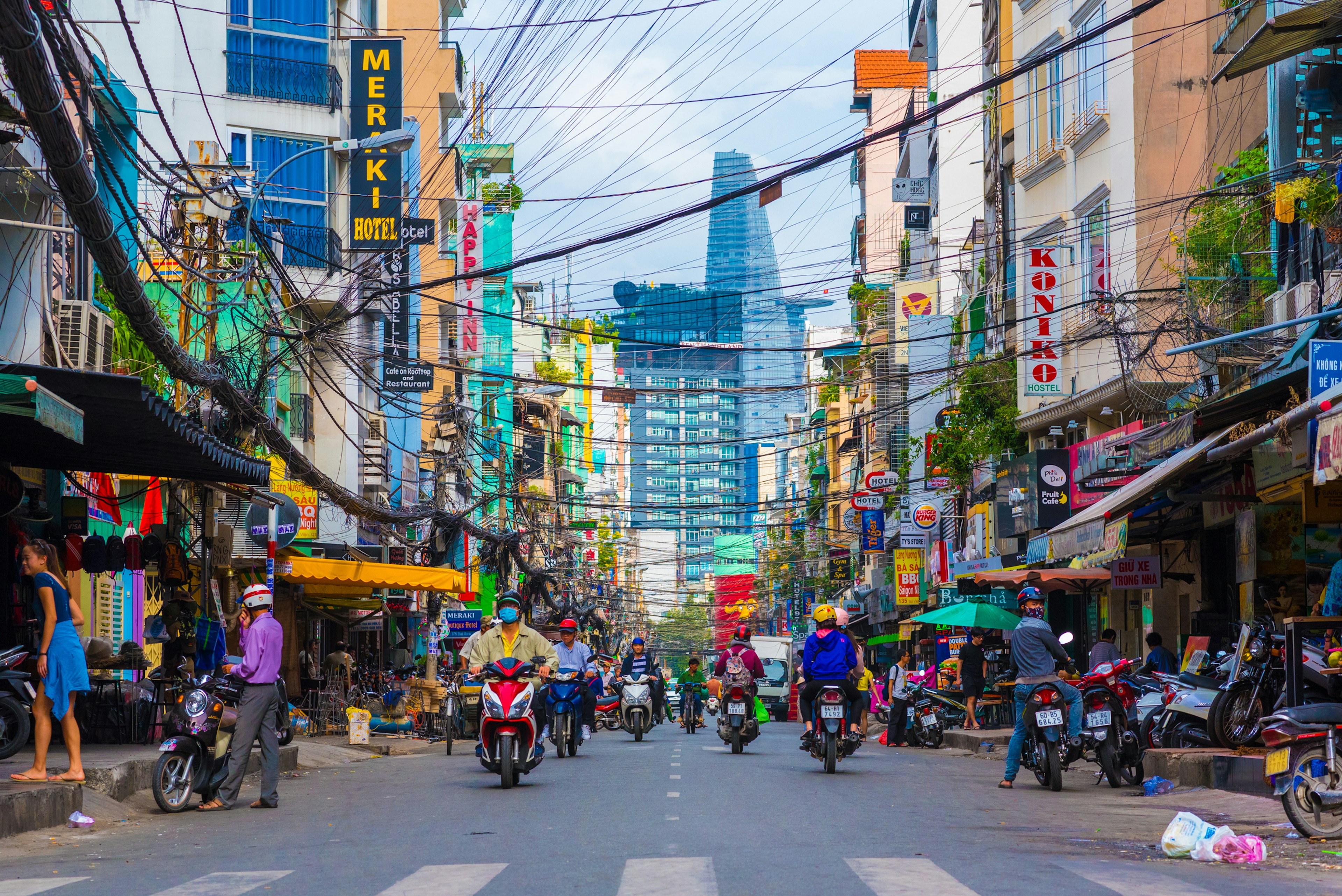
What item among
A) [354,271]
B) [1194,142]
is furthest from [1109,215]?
[354,271]

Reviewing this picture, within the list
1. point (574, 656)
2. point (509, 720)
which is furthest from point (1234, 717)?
point (574, 656)

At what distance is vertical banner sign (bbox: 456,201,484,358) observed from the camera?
4938 centimetres

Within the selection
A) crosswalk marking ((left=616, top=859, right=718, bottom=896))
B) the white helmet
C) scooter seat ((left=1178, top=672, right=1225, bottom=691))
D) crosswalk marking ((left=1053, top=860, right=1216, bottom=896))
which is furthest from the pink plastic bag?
the white helmet

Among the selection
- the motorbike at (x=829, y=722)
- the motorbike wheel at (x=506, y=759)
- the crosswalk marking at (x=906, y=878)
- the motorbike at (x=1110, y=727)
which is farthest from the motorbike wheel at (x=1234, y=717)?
the crosswalk marking at (x=906, y=878)

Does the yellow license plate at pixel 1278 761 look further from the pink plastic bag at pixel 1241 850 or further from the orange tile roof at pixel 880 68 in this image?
the orange tile roof at pixel 880 68

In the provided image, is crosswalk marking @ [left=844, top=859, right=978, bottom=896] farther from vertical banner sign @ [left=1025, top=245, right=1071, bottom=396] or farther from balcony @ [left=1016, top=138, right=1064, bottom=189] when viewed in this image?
balcony @ [left=1016, top=138, right=1064, bottom=189]

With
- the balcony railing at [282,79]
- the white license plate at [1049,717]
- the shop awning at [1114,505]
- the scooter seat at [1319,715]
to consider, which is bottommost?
the white license plate at [1049,717]

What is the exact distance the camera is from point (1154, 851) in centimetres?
956

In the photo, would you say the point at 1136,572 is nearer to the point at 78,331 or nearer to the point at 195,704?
the point at 78,331

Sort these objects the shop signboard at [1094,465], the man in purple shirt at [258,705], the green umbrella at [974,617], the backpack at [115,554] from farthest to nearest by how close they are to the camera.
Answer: the green umbrella at [974,617]
the shop signboard at [1094,465]
the backpack at [115,554]
the man in purple shirt at [258,705]

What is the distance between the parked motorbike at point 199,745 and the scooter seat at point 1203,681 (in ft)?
31.2

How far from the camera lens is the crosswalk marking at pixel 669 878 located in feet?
24.2

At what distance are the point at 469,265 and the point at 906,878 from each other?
143ft

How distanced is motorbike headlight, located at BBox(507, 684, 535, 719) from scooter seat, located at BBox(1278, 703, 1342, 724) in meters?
7.03
